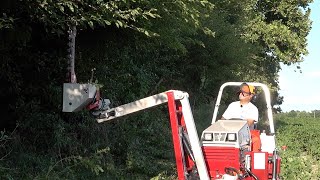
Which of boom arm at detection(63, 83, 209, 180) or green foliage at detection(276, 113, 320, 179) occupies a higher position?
boom arm at detection(63, 83, 209, 180)

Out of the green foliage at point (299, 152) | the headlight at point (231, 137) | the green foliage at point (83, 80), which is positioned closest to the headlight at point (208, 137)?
the headlight at point (231, 137)

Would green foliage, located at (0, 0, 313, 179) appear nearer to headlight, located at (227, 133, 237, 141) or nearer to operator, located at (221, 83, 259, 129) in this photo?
operator, located at (221, 83, 259, 129)

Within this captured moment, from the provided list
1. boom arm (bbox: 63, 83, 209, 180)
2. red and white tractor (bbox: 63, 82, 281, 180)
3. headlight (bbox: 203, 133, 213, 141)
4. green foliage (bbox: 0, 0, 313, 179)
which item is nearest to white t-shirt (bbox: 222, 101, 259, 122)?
red and white tractor (bbox: 63, 82, 281, 180)

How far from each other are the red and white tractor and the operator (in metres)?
0.65

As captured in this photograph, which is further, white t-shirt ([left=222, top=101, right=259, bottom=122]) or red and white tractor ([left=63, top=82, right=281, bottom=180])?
white t-shirt ([left=222, top=101, right=259, bottom=122])

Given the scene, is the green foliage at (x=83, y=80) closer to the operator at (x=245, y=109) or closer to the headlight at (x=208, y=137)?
the operator at (x=245, y=109)

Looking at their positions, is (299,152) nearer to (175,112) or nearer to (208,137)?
(208,137)

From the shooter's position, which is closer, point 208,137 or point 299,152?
point 208,137

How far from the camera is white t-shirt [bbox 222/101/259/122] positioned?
7.59m

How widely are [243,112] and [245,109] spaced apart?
0.05 meters

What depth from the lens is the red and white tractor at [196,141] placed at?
628cm

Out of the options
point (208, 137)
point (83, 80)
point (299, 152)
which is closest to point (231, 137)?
point (208, 137)

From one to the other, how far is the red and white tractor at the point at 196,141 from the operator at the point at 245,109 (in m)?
0.65

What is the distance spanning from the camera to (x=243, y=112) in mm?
7664
